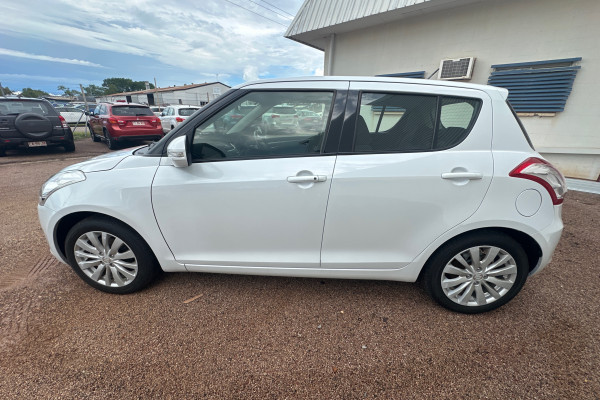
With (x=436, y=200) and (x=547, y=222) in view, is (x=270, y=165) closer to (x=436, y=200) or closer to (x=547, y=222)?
(x=436, y=200)

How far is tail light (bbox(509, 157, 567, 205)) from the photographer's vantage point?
5.97 ft

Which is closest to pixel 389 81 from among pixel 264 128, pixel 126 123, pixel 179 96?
pixel 264 128

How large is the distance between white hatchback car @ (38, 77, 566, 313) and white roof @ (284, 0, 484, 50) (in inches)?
213

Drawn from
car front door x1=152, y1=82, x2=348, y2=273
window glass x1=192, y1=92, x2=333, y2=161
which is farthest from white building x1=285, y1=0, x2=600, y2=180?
car front door x1=152, y1=82, x2=348, y2=273

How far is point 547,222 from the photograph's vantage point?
1.91 metres

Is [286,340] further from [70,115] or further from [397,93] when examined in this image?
[70,115]

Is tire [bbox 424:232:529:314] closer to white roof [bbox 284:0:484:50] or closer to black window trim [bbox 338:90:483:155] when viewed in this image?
black window trim [bbox 338:90:483:155]

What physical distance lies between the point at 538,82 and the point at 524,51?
0.68m

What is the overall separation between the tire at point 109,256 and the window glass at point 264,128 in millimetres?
892

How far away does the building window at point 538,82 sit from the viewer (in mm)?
5225

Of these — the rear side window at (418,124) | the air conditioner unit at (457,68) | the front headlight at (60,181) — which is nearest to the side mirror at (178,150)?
the front headlight at (60,181)

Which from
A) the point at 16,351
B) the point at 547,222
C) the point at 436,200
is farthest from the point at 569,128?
the point at 16,351

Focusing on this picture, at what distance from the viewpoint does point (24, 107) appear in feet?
24.1

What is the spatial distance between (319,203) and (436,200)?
0.78 m
